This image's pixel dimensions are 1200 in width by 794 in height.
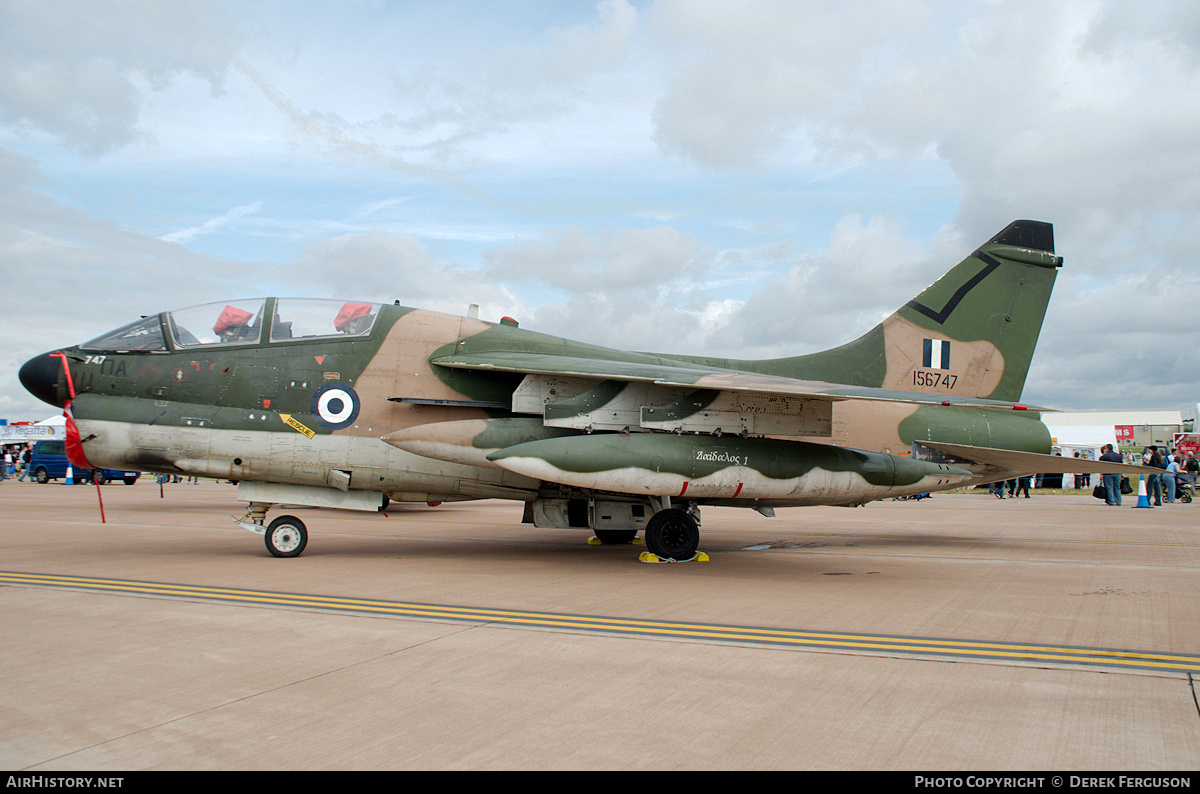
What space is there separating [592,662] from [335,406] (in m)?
6.01

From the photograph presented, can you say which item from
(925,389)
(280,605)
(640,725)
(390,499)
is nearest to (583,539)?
(390,499)

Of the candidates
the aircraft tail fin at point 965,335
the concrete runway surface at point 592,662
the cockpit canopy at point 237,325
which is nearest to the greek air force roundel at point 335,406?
the cockpit canopy at point 237,325

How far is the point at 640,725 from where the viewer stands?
347 cm

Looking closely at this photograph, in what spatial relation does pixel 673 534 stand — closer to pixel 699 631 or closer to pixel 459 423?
pixel 459 423

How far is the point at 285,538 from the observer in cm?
946

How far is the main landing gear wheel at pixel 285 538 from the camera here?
370 inches

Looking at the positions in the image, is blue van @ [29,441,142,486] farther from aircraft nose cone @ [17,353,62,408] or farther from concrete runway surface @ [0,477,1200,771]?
concrete runway surface @ [0,477,1200,771]

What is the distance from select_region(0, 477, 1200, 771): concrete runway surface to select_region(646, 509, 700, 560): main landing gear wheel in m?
0.33

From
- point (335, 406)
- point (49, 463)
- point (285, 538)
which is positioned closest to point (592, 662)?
point (335, 406)

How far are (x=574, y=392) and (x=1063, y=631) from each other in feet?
18.6

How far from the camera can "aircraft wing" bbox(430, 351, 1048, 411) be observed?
8250 millimetres

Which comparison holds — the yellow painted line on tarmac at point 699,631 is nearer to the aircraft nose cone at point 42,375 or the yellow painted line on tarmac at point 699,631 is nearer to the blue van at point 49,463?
the aircraft nose cone at point 42,375

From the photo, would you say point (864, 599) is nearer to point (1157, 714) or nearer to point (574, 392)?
point (1157, 714)

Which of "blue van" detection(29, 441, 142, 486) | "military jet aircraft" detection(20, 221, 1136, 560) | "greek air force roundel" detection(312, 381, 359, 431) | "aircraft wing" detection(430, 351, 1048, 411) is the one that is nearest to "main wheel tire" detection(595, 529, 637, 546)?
"military jet aircraft" detection(20, 221, 1136, 560)
